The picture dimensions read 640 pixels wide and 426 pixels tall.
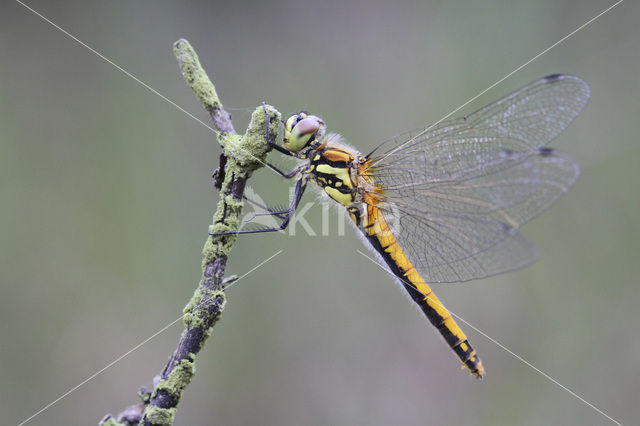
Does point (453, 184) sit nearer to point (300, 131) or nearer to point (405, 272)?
point (405, 272)

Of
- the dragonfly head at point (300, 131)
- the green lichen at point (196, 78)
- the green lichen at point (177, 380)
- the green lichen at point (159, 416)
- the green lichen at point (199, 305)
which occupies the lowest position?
the green lichen at point (159, 416)

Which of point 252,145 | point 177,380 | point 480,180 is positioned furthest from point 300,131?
point 177,380

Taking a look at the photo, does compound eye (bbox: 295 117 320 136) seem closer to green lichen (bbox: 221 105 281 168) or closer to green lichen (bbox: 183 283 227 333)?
green lichen (bbox: 221 105 281 168)

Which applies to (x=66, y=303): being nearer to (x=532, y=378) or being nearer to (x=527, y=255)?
(x=527, y=255)

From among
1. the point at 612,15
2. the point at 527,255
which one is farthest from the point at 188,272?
the point at 612,15

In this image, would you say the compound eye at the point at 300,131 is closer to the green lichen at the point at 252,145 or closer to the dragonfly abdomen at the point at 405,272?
the dragonfly abdomen at the point at 405,272

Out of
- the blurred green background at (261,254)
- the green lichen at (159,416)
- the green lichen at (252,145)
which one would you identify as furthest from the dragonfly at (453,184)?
the green lichen at (159,416)

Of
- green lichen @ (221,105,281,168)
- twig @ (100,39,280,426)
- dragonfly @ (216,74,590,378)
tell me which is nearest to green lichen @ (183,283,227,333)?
twig @ (100,39,280,426)
